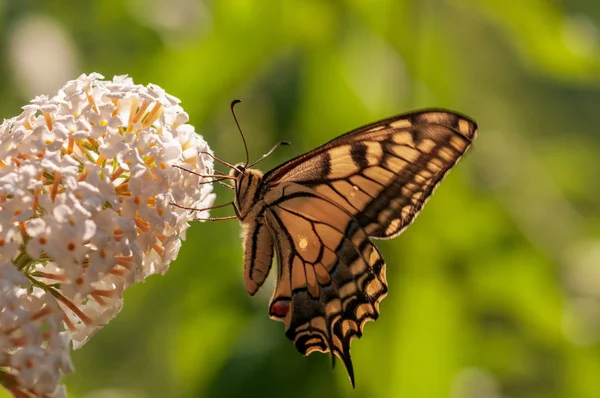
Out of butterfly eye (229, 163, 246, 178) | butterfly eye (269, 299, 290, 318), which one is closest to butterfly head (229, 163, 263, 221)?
butterfly eye (229, 163, 246, 178)

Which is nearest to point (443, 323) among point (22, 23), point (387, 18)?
point (387, 18)

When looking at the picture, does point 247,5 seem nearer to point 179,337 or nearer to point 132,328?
point 179,337

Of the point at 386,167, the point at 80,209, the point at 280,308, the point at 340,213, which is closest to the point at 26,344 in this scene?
the point at 80,209

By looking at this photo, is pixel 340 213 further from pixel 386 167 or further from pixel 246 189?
pixel 246 189

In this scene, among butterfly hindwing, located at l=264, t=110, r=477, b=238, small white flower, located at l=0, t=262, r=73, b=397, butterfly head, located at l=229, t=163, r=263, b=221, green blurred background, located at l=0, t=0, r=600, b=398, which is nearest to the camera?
small white flower, located at l=0, t=262, r=73, b=397

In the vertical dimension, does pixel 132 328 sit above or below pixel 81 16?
below

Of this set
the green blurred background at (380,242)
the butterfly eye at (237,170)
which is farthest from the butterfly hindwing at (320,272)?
the green blurred background at (380,242)

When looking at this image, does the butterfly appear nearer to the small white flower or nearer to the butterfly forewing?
the butterfly forewing

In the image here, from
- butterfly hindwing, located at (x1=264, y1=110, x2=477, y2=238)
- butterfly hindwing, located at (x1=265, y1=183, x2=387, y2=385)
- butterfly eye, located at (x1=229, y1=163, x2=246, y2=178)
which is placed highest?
butterfly hindwing, located at (x1=264, y1=110, x2=477, y2=238)
